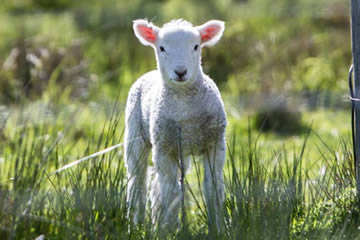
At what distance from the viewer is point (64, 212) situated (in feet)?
12.1

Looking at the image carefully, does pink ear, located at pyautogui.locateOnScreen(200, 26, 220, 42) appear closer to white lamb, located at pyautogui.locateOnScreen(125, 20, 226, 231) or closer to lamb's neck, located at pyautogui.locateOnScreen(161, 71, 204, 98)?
white lamb, located at pyautogui.locateOnScreen(125, 20, 226, 231)

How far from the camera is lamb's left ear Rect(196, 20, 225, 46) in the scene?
4633 millimetres

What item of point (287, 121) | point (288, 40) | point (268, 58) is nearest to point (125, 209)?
point (287, 121)

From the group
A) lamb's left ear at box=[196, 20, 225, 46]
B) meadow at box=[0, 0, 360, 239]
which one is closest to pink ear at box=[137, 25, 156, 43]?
lamb's left ear at box=[196, 20, 225, 46]

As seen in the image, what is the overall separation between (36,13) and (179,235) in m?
14.4

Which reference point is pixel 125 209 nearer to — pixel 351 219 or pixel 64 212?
pixel 64 212

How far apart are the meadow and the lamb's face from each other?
0.42m

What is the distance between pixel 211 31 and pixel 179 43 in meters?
0.32

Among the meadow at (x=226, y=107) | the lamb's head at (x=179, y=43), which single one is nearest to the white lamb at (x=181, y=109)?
the lamb's head at (x=179, y=43)

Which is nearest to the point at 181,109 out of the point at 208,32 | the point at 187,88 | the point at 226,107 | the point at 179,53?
the point at 187,88

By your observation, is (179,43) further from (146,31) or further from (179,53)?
(146,31)

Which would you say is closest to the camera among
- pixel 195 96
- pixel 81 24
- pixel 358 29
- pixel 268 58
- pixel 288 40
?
pixel 358 29

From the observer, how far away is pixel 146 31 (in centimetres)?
473

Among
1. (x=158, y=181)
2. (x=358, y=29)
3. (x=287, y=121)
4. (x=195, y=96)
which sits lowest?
(x=287, y=121)
